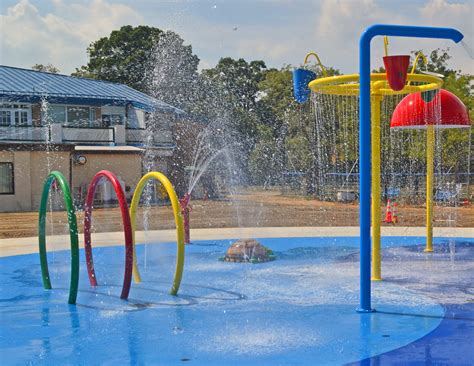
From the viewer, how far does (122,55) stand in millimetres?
50562

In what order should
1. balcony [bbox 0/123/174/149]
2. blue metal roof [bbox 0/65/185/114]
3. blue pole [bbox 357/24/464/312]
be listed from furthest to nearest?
1. blue metal roof [bbox 0/65/185/114]
2. balcony [bbox 0/123/174/149]
3. blue pole [bbox 357/24/464/312]

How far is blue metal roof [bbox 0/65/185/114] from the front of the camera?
31.1 metres

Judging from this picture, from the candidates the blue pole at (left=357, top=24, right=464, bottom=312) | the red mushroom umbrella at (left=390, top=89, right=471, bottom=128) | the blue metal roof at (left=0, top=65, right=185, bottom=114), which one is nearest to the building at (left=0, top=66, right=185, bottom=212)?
the blue metal roof at (left=0, top=65, right=185, bottom=114)

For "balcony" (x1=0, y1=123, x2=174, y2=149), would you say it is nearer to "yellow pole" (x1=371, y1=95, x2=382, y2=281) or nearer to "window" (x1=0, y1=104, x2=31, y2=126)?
"window" (x1=0, y1=104, x2=31, y2=126)

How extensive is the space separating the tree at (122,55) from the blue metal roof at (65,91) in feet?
36.9

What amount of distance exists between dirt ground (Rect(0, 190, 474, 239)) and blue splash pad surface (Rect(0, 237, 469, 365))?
8.07 meters

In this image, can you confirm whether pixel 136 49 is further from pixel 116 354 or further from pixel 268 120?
pixel 116 354

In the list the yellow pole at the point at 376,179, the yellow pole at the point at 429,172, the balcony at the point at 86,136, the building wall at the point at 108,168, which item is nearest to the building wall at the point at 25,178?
the balcony at the point at 86,136

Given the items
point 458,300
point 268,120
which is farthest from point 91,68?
point 458,300

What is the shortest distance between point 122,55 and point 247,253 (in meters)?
42.2

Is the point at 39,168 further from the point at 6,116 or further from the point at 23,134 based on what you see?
the point at 6,116

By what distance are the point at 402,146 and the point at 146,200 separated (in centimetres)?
1225

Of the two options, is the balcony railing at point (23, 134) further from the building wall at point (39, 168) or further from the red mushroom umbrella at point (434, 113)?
the red mushroom umbrella at point (434, 113)

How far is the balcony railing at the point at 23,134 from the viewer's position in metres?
28.3
